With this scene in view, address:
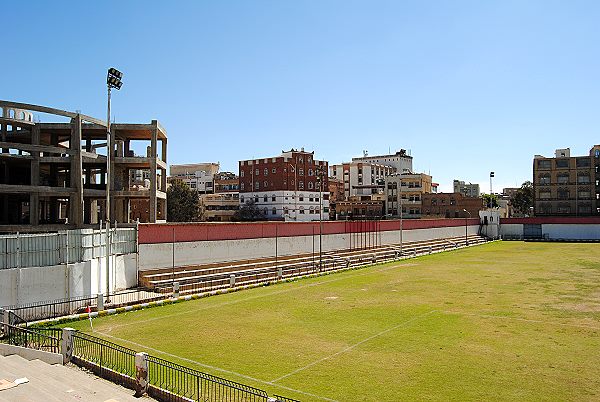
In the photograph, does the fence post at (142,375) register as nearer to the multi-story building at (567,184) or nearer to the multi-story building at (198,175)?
the multi-story building at (198,175)

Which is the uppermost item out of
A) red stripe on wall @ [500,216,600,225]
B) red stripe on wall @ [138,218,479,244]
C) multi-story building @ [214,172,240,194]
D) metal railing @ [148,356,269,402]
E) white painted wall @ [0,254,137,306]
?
multi-story building @ [214,172,240,194]

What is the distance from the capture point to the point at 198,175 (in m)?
141

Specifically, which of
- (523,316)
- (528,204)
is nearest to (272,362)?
(523,316)

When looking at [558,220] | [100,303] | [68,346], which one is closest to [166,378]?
[68,346]

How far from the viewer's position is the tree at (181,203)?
100812 mm

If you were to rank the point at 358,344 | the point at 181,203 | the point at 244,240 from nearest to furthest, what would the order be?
the point at 358,344 < the point at 244,240 < the point at 181,203

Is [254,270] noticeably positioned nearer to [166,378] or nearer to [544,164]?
[166,378]

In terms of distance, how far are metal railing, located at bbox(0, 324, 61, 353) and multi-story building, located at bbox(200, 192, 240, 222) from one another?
302 ft

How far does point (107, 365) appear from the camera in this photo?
20328mm

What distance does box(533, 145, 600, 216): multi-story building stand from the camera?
387 feet

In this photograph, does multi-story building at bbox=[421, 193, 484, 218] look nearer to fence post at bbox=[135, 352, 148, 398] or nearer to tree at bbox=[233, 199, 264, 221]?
tree at bbox=[233, 199, 264, 221]

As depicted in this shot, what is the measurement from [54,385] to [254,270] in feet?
100

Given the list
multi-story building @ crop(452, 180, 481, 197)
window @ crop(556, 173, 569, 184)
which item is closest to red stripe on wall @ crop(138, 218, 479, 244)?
window @ crop(556, 173, 569, 184)

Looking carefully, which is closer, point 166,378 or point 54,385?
point 54,385
